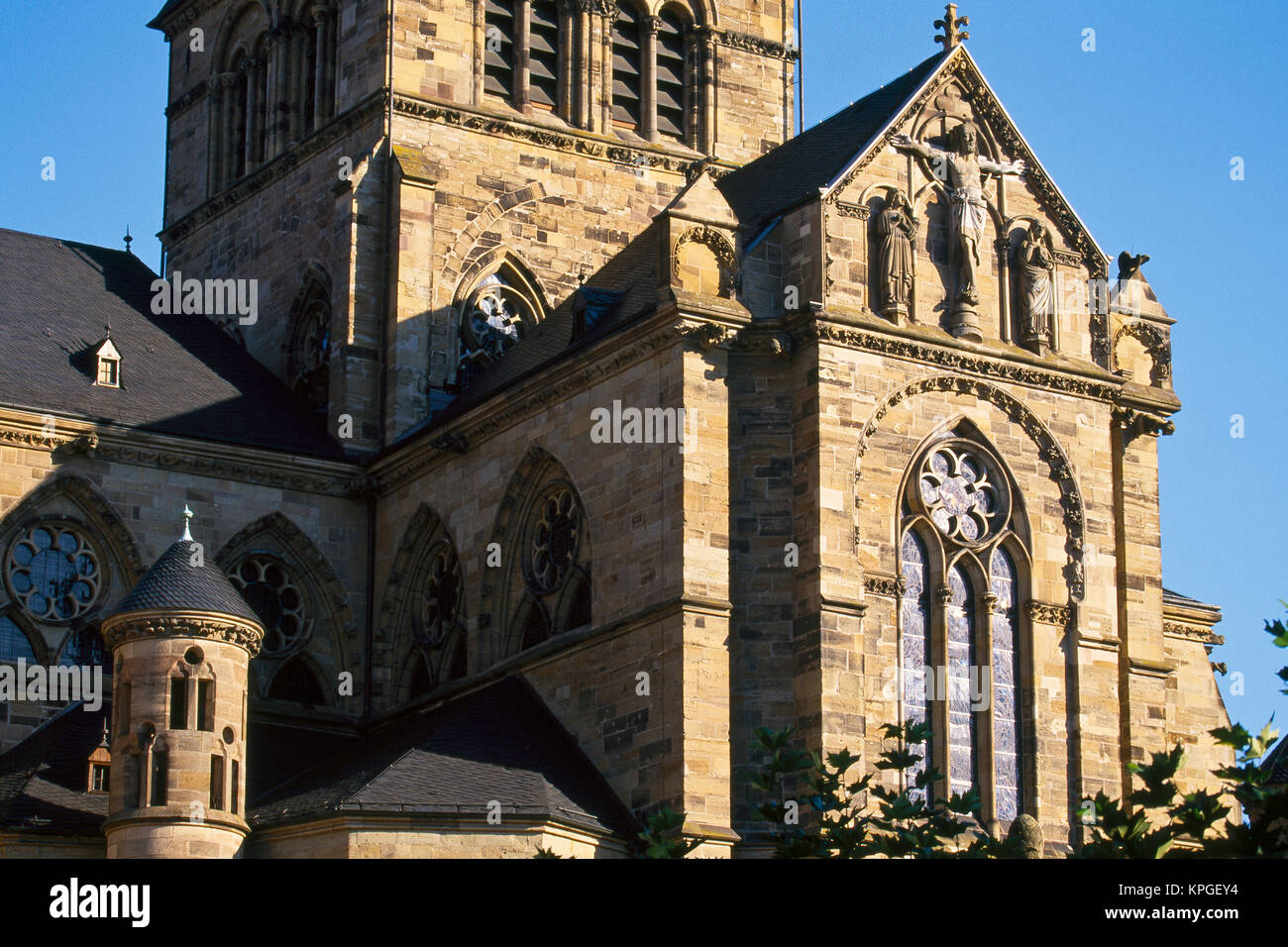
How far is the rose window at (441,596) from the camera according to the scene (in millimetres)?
39375

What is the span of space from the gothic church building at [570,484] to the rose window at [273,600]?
0.06 m

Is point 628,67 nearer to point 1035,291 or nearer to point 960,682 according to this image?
point 1035,291

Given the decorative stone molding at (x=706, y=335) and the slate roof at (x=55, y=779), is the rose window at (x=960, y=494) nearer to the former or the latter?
the decorative stone molding at (x=706, y=335)

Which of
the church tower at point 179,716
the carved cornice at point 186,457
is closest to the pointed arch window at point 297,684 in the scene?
the carved cornice at point 186,457

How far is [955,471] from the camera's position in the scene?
36125 millimetres

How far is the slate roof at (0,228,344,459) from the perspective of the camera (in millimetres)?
40500

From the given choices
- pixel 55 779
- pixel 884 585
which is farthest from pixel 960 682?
pixel 55 779

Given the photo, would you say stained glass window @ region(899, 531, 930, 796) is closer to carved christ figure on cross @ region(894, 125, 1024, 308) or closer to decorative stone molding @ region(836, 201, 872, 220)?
carved christ figure on cross @ region(894, 125, 1024, 308)

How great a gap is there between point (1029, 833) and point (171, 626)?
1133 centimetres

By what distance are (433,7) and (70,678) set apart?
13.8 meters

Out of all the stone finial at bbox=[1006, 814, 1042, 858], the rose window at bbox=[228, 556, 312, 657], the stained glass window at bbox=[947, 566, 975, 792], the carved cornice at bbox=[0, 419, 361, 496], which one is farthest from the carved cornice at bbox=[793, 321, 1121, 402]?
the rose window at bbox=[228, 556, 312, 657]

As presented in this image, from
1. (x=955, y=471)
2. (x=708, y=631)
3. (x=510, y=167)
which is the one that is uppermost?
(x=510, y=167)
